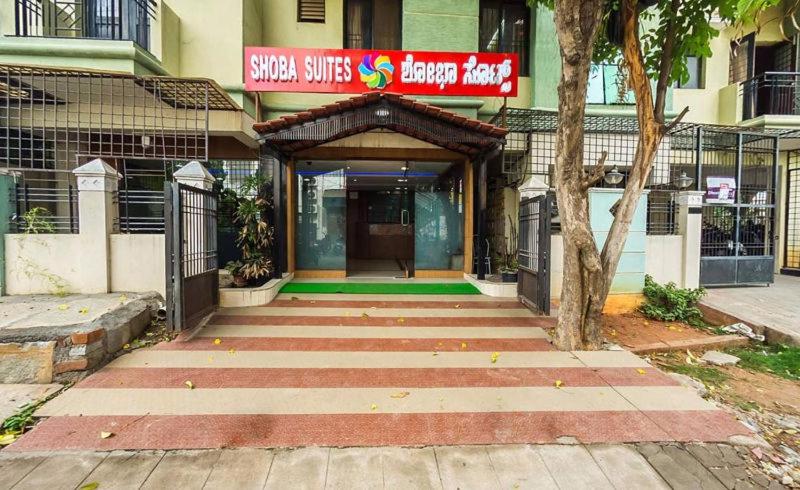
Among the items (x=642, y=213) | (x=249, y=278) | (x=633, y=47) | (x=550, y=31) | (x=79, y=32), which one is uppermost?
(x=550, y=31)

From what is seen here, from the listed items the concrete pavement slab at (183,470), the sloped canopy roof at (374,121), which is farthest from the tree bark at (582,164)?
the concrete pavement slab at (183,470)

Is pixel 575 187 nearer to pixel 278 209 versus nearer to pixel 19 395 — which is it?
pixel 278 209

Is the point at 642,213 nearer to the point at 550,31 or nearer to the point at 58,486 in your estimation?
the point at 550,31

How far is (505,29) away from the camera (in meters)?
9.08

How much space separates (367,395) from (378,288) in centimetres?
385

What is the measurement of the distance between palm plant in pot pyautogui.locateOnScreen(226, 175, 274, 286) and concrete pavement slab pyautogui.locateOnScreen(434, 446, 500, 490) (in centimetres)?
459

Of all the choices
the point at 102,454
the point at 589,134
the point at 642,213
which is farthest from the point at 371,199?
the point at 102,454

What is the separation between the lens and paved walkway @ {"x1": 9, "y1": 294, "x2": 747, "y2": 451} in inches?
108

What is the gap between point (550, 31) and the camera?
870 cm

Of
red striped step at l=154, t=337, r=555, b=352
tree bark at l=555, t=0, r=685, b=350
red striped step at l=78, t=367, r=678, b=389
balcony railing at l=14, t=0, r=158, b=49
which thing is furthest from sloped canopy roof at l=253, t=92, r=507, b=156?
red striped step at l=78, t=367, r=678, b=389

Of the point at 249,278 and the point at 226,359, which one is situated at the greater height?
the point at 249,278

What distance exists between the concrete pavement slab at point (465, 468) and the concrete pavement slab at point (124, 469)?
195cm

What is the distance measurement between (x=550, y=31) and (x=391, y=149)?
4957mm

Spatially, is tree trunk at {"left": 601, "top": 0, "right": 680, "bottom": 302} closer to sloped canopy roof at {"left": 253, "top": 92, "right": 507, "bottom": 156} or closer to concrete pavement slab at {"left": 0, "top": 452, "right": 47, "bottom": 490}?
sloped canopy roof at {"left": 253, "top": 92, "right": 507, "bottom": 156}
